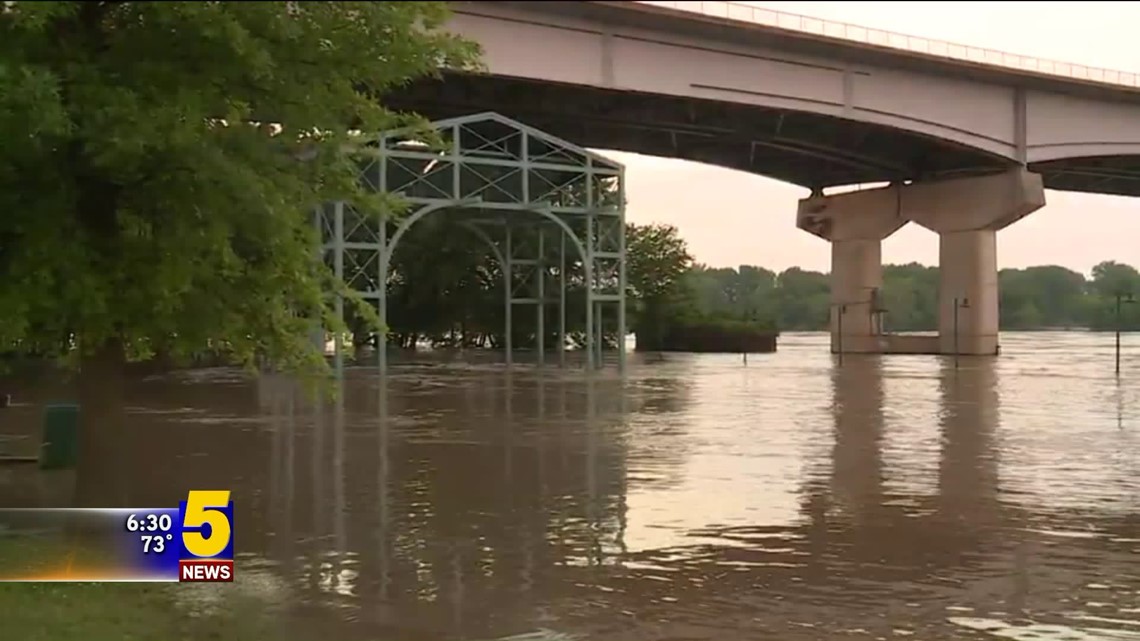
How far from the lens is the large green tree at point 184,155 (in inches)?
291

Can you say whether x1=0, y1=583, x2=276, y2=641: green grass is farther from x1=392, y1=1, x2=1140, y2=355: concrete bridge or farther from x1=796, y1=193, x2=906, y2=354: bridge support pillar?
x1=796, y1=193, x2=906, y2=354: bridge support pillar

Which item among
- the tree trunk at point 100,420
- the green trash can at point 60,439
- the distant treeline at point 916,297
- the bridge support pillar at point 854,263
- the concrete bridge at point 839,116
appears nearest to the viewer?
the tree trunk at point 100,420

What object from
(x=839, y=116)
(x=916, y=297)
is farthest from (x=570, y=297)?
(x=916, y=297)

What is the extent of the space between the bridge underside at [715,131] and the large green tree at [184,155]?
30.7 m

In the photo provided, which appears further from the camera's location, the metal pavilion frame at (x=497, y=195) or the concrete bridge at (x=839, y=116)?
the concrete bridge at (x=839, y=116)

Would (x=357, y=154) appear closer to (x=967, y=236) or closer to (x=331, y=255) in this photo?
(x=331, y=255)

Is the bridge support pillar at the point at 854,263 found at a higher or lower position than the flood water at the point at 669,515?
higher

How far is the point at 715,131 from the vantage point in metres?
52.8

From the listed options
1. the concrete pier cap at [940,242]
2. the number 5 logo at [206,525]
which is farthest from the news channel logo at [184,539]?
the concrete pier cap at [940,242]

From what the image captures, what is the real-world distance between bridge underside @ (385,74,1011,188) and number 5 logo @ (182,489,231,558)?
106 ft

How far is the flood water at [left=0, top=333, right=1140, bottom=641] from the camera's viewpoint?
25.6 feet

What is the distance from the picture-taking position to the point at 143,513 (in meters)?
7.66

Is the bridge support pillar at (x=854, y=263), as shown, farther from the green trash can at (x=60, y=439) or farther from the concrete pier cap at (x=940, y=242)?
the green trash can at (x=60, y=439)

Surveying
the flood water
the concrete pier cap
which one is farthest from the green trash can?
the concrete pier cap
